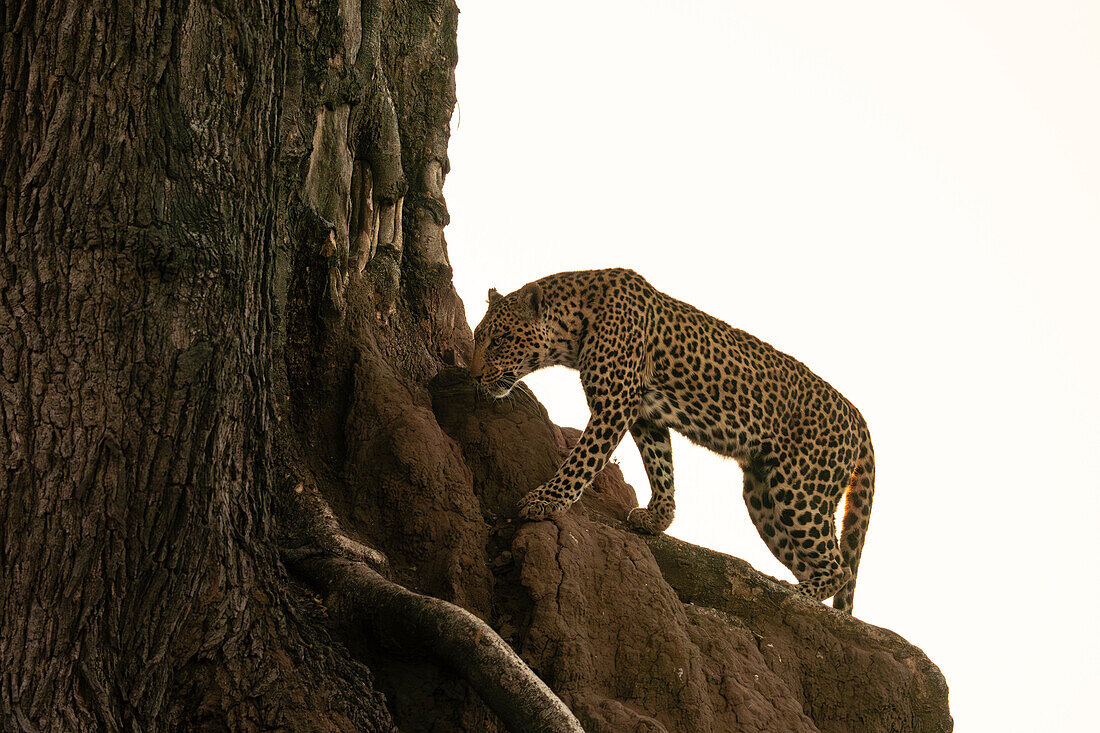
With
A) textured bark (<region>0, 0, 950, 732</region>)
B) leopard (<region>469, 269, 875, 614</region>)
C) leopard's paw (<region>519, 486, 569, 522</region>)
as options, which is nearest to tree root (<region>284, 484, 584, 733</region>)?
textured bark (<region>0, 0, 950, 732</region>)

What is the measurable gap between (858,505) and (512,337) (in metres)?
3.87

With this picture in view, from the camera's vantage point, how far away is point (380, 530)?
6.70 metres

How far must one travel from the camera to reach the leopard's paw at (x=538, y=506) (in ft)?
23.3

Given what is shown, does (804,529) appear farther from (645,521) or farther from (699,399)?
(645,521)

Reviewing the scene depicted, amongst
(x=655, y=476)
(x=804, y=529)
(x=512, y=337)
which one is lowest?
(x=804, y=529)

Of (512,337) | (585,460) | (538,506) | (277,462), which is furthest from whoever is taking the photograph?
(512,337)

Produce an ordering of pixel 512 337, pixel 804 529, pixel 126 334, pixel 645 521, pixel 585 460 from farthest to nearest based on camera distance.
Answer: pixel 804 529 → pixel 512 337 → pixel 645 521 → pixel 585 460 → pixel 126 334

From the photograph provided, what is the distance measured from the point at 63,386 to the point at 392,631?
7.41 feet

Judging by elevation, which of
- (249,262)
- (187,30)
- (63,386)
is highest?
(187,30)

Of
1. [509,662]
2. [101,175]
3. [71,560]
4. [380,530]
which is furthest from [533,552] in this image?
[101,175]

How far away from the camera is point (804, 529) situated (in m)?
9.41

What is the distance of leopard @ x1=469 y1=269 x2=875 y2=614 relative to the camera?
859cm

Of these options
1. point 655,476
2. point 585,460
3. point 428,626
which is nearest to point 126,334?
point 428,626

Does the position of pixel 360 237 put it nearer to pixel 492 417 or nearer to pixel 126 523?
pixel 492 417
